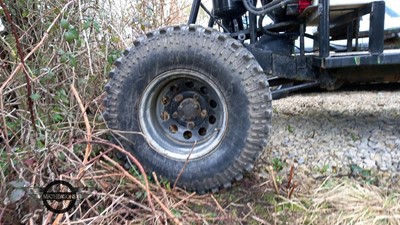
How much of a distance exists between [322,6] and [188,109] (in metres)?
1.03

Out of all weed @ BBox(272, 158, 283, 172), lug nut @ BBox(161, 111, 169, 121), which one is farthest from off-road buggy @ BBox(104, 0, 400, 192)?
weed @ BBox(272, 158, 283, 172)

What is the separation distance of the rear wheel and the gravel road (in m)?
0.47

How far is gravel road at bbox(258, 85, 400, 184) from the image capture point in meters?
2.23

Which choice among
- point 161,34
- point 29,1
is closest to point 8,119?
point 29,1

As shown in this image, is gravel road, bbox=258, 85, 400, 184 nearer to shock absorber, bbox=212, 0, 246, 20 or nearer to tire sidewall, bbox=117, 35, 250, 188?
tire sidewall, bbox=117, 35, 250, 188

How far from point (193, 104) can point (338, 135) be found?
1.24 metres

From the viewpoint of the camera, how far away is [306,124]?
3.08 m

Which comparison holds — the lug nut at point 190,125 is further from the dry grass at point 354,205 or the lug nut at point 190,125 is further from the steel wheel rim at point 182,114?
the dry grass at point 354,205

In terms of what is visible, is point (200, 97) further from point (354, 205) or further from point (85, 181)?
point (354, 205)

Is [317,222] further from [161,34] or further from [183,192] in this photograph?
[161,34]

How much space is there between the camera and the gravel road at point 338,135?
2.23 m

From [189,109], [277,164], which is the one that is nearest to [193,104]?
[189,109]

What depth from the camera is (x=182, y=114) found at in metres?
2.20

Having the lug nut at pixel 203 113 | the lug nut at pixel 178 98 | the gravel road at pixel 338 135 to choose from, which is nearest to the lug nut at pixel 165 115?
the lug nut at pixel 178 98
